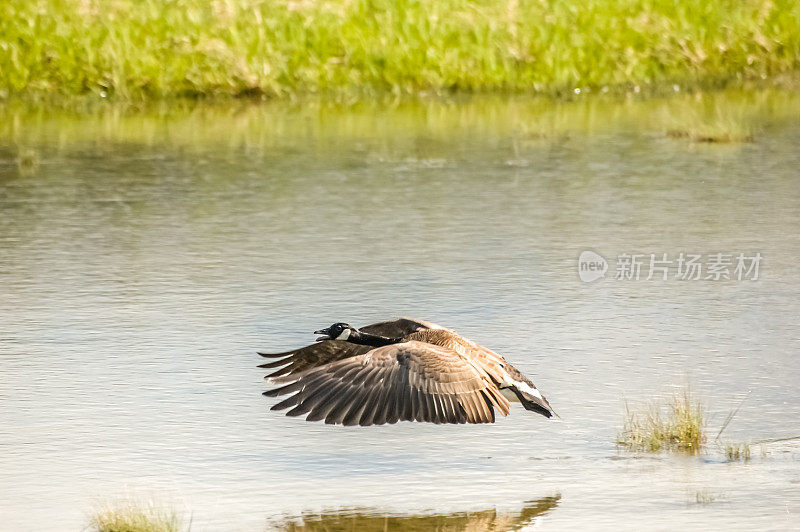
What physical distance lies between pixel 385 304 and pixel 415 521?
3.60 m

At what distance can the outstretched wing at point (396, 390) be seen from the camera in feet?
20.6

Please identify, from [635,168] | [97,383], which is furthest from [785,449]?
[635,168]

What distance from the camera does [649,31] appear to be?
20094 mm

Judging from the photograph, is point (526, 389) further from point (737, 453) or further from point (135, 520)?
point (135, 520)

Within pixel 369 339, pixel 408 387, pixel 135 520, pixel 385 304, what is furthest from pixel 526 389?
pixel 385 304

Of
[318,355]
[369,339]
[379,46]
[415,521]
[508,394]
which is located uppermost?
[379,46]

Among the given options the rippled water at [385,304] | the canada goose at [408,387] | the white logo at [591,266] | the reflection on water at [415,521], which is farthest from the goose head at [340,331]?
the white logo at [591,266]

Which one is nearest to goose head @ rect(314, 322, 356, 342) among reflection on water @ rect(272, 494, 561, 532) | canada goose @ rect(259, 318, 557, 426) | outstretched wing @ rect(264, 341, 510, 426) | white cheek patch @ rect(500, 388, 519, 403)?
canada goose @ rect(259, 318, 557, 426)

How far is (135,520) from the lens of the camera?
582 centimetres

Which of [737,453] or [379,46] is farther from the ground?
[379,46]

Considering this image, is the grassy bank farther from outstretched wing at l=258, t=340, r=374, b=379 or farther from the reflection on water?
the reflection on water

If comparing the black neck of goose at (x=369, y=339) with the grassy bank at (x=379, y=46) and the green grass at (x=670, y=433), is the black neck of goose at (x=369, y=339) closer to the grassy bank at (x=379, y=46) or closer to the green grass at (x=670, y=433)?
the green grass at (x=670, y=433)

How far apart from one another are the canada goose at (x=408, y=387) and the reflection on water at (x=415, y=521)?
1.31 ft

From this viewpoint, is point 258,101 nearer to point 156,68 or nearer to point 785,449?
point 156,68
